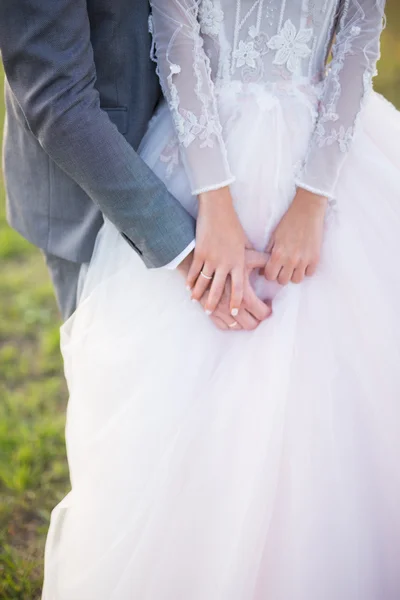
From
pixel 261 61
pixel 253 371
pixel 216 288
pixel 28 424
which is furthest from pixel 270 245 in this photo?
pixel 28 424

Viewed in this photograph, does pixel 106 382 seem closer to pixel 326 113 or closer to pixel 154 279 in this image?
pixel 154 279

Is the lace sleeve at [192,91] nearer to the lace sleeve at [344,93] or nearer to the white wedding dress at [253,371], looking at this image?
the white wedding dress at [253,371]

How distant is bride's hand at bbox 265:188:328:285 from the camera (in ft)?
3.94

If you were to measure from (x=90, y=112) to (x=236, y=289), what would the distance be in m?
0.45

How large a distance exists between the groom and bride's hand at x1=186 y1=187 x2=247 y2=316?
0.09 ft

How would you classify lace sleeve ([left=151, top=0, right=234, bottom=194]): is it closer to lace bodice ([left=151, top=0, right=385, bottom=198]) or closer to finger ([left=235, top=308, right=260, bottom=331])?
lace bodice ([left=151, top=0, right=385, bottom=198])

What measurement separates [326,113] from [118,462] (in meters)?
0.86

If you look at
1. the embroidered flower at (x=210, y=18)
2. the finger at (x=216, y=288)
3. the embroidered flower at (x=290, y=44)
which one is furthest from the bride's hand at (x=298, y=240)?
the embroidered flower at (x=210, y=18)

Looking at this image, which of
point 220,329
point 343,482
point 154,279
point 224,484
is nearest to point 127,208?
point 154,279

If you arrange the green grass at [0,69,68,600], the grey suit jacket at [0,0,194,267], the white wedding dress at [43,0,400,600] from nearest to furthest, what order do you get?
the grey suit jacket at [0,0,194,267]
the white wedding dress at [43,0,400,600]
the green grass at [0,69,68,600]

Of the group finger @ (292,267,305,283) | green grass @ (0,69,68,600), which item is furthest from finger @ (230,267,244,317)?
green grass @ (0,69,68,600)

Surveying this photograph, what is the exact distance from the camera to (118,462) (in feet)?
4.00

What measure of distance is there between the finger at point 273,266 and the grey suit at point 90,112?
179 mm

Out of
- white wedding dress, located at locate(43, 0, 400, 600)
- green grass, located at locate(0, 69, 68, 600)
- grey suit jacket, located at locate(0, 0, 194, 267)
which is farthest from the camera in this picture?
green grass, located at locate(0, 69, 68, 600)
